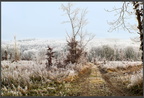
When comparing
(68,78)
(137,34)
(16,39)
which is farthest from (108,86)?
(16,39)

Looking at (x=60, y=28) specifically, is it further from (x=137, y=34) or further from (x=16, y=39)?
(x=137, y=34)

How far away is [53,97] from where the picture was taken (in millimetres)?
4117

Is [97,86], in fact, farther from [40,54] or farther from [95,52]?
[40,54]

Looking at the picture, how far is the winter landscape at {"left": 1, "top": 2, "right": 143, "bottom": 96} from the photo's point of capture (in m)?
4.30

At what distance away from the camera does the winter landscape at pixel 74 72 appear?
4.30 meters

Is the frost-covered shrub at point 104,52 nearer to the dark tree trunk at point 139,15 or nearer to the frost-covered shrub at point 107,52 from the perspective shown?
the frost-covered shrub at point 107,52

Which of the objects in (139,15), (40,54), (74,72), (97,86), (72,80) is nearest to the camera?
(97,86)

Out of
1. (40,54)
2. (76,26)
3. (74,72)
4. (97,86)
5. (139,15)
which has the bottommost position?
(97,86)

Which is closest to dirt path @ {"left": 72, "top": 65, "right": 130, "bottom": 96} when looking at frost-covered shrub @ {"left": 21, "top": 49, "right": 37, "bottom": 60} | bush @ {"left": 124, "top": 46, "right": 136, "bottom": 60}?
bush @ {"left": 124, "top": 46, "right": 136, "bottom": 60}

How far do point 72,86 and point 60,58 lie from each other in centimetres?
107

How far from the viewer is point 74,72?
17.3 feet

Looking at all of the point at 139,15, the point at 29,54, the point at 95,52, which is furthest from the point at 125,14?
the point at 29,54

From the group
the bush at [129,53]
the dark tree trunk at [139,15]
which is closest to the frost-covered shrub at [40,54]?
the bush at [129,53]

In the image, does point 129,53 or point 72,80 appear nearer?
point 72,80
